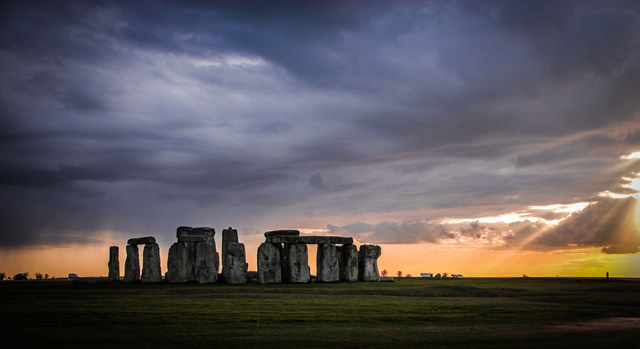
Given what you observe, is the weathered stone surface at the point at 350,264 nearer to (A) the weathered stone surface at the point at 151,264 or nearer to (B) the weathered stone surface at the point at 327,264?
(B) the weathered stone surface at the point at 327,264

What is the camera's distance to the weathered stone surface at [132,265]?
40.8 meters

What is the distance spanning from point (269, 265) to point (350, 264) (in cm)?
655

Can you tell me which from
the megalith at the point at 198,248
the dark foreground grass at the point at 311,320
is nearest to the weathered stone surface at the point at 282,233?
the megalith at the point at 198,248

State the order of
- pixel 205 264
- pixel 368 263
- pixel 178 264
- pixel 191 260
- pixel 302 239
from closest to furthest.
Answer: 1. pixel 205 264
2. pixel 178 264
3. pixel 302 239
4. pixel 191 260
5. pixel 368 263

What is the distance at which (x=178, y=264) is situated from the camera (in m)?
38.7

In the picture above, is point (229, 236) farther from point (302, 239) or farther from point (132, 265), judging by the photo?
point (132, 265)

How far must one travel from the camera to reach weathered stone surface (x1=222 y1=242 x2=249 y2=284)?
3716 cm

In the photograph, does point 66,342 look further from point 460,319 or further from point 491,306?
point 491,306

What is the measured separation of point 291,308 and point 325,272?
18.2 m

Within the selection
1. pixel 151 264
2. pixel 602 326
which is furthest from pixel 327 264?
pixel 602 326

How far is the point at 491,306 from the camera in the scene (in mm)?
22844

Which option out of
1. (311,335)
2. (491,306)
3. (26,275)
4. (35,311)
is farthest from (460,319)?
(26,275)

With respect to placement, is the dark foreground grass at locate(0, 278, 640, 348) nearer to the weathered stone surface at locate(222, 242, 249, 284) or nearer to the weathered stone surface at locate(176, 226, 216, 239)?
the weathered stone surface at locate(222, 242, 249, 284)

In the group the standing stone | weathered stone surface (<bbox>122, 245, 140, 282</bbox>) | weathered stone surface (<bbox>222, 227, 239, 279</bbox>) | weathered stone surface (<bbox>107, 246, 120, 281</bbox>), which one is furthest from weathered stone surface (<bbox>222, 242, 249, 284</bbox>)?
weathered stone surface (<bbox>107, 246, 120, 281</bbox>)
